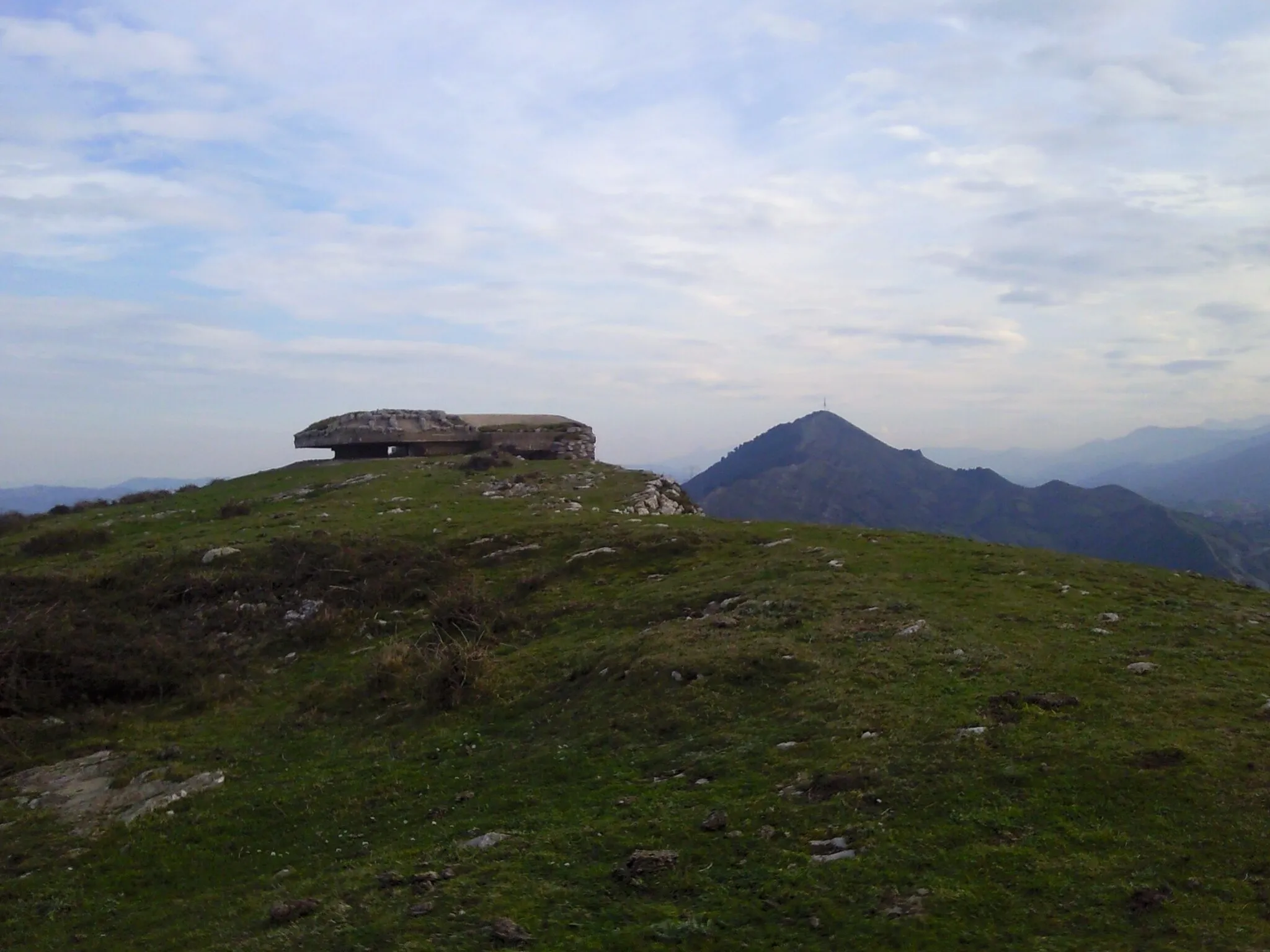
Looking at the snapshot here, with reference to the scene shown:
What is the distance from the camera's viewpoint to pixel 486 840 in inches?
360

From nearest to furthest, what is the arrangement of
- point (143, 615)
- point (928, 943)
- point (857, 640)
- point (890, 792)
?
point (928, 943), point (890, 792), point (857, 640), point (143, 615)

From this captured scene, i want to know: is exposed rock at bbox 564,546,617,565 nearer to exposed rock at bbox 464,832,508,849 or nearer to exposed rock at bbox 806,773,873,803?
exposed rock at bbox 464,832,508,849

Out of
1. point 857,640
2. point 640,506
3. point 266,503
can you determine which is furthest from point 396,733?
point 266,503

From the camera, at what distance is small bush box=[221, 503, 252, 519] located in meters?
31.4

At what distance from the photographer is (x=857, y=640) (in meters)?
13.9

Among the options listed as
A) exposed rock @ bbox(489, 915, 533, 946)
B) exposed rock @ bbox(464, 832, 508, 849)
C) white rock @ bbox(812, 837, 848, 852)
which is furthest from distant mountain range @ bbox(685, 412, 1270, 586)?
exposed rock @ bbox(489, 915, 533, 946)

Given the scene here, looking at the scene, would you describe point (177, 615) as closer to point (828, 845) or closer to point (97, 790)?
point (97, 790)

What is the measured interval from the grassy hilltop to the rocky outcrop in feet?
66.3

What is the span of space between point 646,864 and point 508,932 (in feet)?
4.88

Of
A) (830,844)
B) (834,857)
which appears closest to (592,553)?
(830,844)

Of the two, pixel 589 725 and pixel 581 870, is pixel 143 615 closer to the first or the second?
pixel 589 725

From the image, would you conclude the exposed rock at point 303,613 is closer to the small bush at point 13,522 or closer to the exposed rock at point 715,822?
the exposed rock at point 715,822

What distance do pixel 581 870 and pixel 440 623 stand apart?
1156cm

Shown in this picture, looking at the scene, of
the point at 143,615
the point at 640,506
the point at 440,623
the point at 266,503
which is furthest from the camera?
the point at 266,503
